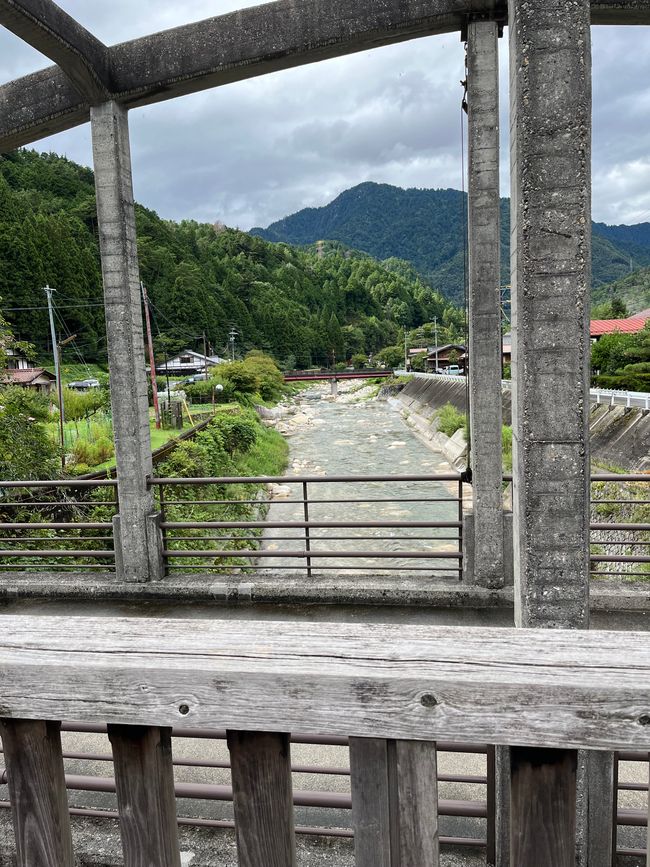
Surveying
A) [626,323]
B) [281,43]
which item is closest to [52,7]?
[281,43]

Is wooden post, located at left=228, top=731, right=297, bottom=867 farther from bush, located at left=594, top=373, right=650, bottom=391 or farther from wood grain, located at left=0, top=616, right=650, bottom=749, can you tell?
bush, located at left=594, top=373, right=650, bottom=391

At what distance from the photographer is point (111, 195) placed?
5.29 metres

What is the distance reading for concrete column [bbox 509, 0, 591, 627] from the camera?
6.72 feet

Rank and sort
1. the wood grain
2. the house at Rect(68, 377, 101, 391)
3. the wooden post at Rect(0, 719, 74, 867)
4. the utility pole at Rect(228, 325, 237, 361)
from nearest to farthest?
the wood grain, the wooden post at Rect(0, 719, 74, 867), the house at Rect(68, 377, 101, 391), the utility pole at Rect(228, 325, 237, 361)

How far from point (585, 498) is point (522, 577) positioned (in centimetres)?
39

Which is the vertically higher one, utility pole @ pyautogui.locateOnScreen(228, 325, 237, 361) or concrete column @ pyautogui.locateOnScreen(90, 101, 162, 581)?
utility pole @ pyautogui.locateOnScreen(228, 325, 237, 361)

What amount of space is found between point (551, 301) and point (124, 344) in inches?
168

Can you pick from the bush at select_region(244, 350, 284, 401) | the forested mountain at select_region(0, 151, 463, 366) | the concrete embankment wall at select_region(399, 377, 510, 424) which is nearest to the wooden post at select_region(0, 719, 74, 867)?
the concrete embankment wall at select_region(399, 377, 510, 424)

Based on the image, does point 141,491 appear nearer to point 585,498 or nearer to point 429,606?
point 429,606

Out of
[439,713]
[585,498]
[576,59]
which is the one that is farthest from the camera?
[585,498]

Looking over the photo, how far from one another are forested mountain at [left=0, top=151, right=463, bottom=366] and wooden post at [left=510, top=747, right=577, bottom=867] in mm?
48079

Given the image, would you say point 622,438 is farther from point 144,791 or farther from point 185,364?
point 185,364

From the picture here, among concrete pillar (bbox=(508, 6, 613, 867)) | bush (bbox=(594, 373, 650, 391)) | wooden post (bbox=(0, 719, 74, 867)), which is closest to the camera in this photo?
wooden post (bbox=(0, 719, 74, 867))

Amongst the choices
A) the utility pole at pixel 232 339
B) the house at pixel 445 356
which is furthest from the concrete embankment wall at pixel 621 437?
the utility pole at pixel 232 339
